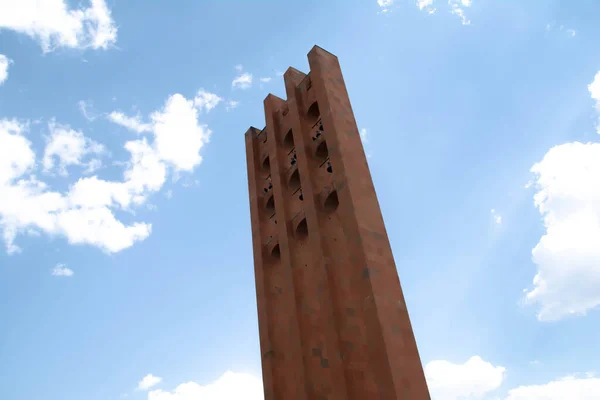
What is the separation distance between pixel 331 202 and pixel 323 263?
2.53m

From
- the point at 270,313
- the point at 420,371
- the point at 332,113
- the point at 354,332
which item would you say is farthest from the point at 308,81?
the point at 420,371

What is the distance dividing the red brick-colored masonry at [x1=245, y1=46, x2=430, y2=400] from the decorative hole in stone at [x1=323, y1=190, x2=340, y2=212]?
0.04 m

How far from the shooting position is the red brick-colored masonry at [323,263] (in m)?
13.0

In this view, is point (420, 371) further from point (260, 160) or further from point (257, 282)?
point (260, 160)

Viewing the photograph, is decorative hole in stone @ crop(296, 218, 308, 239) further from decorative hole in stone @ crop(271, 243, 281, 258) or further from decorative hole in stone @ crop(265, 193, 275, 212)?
decorative hole in stone @ crop(265, 193, 275, 212)

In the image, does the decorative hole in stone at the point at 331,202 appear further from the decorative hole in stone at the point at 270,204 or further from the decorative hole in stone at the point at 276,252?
the decorative hole in stone at the point at 270,204

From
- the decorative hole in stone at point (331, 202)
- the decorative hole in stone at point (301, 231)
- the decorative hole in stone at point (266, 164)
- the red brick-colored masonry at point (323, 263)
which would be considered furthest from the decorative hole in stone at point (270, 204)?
the decorative hole in stone at point (331, 202)

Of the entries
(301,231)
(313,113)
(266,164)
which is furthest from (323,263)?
(266,164)

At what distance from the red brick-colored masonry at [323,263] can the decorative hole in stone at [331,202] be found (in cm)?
4

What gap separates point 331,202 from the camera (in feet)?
55.3

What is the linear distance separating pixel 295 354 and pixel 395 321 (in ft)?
13.6

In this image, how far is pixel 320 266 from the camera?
50.4 ft

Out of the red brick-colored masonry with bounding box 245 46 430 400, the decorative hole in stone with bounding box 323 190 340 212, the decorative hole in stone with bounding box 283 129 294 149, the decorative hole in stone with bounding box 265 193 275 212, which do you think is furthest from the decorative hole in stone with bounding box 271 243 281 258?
the decorative hole in stone with bounding box 283 129 294 149

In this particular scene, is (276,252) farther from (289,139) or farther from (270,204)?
(289,139)
